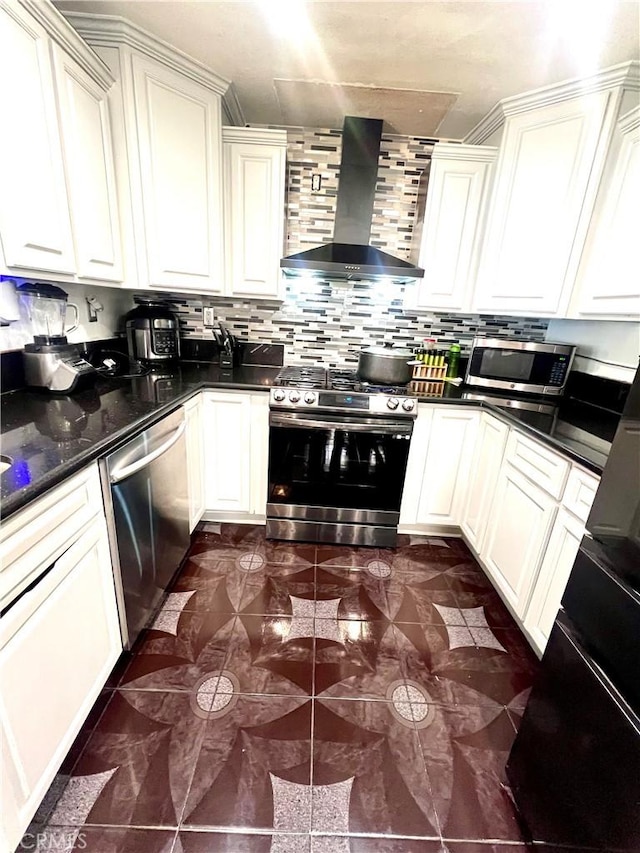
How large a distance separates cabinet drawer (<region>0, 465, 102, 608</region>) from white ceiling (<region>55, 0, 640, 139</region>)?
5.90 ft

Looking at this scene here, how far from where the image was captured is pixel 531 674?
4.82ft

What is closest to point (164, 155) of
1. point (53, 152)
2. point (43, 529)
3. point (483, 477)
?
point (53, 152)

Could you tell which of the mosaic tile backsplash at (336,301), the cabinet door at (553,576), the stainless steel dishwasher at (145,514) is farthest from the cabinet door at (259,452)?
the cabinet door at (553,576)

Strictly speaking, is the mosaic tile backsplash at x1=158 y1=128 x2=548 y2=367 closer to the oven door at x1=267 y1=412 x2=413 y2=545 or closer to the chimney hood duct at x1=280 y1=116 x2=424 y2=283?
the chimney hood duct at x1=280 y1=116 x2=424 y2=283

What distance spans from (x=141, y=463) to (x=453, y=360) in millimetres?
2024

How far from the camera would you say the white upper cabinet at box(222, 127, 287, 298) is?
201cm

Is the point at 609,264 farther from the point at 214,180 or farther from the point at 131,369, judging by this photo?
the point at 131,369

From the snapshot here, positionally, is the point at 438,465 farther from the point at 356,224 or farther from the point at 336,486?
the point at 356,224

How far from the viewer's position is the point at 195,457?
2.02 metres

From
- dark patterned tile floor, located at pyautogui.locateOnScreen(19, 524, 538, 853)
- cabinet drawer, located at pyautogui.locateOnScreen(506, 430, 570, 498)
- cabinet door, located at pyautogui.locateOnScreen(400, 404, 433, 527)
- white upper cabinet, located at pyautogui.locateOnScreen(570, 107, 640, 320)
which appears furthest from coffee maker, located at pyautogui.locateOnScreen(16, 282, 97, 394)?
white upper cabinet, located at pyautogui.locateOnScreen(570, 107, 640, 320)

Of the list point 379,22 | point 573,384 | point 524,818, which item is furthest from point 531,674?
point 379,22

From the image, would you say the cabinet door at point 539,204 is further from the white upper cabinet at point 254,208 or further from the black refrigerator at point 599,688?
the black refrigerator at point 599,688

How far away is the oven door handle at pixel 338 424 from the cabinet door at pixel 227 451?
0.71ft

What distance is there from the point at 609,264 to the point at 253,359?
207 centimetres
